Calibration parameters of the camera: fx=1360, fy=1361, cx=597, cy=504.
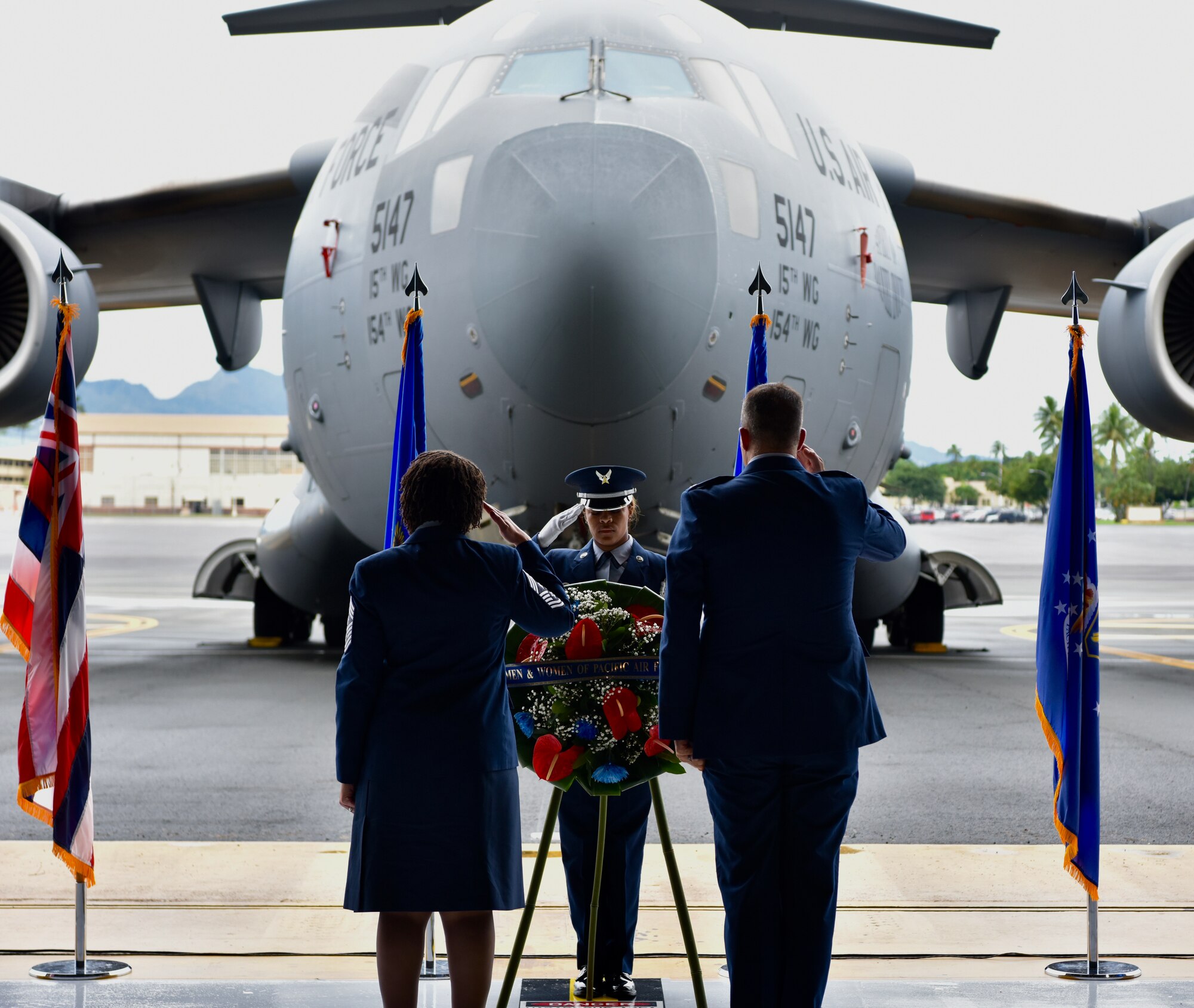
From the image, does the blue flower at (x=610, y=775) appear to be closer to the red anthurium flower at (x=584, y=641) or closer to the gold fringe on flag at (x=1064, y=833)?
the red anthurium flower at (x=584, y=641)

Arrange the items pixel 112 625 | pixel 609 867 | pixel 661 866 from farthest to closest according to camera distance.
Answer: pixel 112 625 < pixel 661 866 < pixel 609 867

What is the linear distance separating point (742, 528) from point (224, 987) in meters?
1.85

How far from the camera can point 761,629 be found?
3.04 metres

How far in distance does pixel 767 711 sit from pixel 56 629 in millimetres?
2412

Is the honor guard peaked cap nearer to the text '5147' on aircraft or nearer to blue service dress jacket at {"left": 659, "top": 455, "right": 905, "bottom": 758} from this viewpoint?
blue service dress jacket at {"left": 659, "top": 455, "right": 905, "bottom": 758}

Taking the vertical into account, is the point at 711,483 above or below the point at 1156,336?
below

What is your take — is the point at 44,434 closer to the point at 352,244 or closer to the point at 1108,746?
the point at 352,244

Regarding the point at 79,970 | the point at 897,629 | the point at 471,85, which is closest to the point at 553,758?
the point at 79,970

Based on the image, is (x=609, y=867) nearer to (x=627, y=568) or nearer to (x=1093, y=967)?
(x=627, y=568)

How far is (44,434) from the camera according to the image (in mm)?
4418

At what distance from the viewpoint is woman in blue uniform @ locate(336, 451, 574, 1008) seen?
2.94m

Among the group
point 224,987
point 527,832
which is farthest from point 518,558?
point 527,832

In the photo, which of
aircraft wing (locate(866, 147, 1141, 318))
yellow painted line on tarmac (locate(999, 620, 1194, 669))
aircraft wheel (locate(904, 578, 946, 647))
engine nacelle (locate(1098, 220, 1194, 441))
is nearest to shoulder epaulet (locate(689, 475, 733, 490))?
engine nacelle (locate(1098, 220, 1194, 441))

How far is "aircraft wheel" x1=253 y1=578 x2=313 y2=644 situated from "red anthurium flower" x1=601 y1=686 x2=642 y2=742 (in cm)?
962
